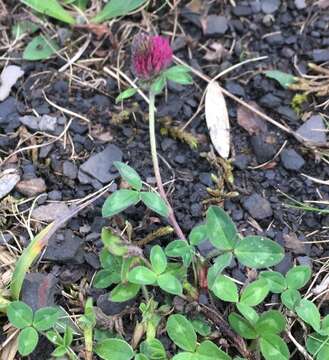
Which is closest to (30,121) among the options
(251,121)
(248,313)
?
(251,121)

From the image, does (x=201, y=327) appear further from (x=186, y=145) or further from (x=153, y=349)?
(x=186, y=145)

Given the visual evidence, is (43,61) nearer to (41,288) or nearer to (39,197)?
(39,197)

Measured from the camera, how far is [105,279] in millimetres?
1686

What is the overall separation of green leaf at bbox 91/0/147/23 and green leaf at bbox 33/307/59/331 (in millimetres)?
1005

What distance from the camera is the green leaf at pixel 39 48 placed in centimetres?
216

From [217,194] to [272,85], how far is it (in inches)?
17.9

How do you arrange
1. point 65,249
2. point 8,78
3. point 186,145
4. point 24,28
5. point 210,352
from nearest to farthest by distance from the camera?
point 210,352
point 65,249
point 186,145
point 8,78
point 24,28

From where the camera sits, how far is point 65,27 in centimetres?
224

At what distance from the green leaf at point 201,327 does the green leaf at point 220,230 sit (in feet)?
0.64

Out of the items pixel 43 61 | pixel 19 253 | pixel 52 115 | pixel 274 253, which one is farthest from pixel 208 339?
pixel 43 61

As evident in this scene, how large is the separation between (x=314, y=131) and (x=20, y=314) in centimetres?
100

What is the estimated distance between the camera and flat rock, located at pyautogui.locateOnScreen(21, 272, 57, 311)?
1.69m

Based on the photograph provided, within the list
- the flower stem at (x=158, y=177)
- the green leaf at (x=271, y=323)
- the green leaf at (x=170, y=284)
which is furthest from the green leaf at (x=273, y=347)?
the flower stem at (x=158, y=177)

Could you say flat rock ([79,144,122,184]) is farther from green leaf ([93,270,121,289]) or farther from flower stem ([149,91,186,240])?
green leaf ([93,270,121,289])
